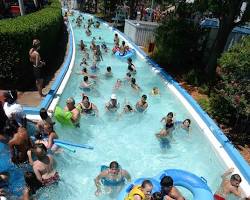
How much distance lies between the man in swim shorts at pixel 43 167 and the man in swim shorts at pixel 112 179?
3.66ft

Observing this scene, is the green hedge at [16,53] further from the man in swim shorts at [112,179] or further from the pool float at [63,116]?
the man in swim shorts at [112,179]

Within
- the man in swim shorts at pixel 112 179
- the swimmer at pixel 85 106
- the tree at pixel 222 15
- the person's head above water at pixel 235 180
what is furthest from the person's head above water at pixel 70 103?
the tree at pixel 222 15

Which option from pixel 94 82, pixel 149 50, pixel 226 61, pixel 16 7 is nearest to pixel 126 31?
pixel 149 50

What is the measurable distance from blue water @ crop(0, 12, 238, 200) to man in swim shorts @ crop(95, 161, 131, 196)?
266 mm

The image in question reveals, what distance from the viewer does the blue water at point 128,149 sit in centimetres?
873

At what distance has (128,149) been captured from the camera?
408 inches

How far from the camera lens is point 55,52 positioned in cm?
1792

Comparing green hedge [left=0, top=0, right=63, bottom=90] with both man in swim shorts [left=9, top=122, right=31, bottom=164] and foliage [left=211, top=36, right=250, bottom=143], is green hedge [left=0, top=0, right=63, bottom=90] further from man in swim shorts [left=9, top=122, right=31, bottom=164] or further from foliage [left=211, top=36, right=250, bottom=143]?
foliage [left=211, top=36, right=250, bottom=143]

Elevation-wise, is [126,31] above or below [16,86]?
below

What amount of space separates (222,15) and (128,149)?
7127 mm

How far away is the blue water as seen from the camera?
8.73 meters

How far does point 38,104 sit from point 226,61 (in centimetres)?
602

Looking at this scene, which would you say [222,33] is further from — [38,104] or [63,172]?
[63,172]

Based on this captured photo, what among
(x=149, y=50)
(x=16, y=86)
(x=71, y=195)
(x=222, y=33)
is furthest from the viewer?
(x=149, y=50)
